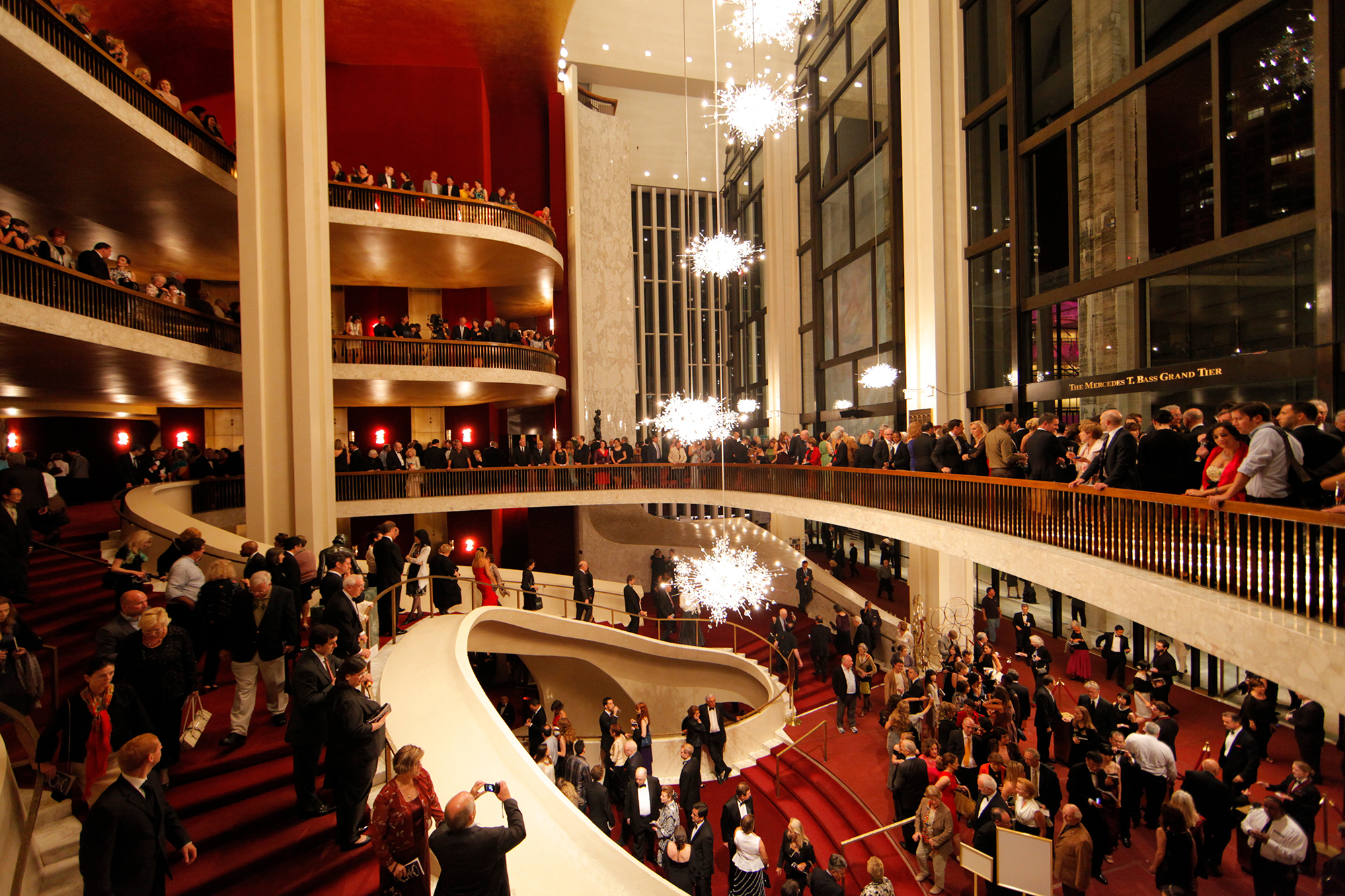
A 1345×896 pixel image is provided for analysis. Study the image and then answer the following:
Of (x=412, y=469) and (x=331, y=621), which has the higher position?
(x=412, y=469)

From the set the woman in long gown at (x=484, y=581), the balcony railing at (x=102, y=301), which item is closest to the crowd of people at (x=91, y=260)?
the balcony railing at (x=102, y=301)

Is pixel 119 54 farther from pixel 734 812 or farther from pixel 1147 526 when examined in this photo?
pixel 1147 526

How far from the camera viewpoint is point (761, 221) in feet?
82.9

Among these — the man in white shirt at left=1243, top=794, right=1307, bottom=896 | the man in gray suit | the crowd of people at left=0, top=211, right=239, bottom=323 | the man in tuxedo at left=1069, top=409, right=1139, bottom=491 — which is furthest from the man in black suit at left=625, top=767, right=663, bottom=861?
the crowd of people at left=0, top=211, right=239, bottom=323

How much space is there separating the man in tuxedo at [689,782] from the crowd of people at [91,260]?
31.8ft

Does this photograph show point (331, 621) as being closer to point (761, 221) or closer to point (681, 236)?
point (761, 221)

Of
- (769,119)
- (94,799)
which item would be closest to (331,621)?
(94,799)

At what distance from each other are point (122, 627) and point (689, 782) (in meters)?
6.17

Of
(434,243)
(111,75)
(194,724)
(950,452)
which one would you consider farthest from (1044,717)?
(434,243)

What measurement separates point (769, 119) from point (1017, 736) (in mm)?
9887

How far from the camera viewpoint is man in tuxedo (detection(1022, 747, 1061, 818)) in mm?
6805

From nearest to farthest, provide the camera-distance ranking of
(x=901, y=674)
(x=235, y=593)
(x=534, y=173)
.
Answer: (x=235, y=593) < (x=901, y=674) < (x=534, y=173)

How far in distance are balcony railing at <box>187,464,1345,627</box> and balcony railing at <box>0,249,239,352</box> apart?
450 centimetres

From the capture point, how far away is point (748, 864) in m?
6.06
